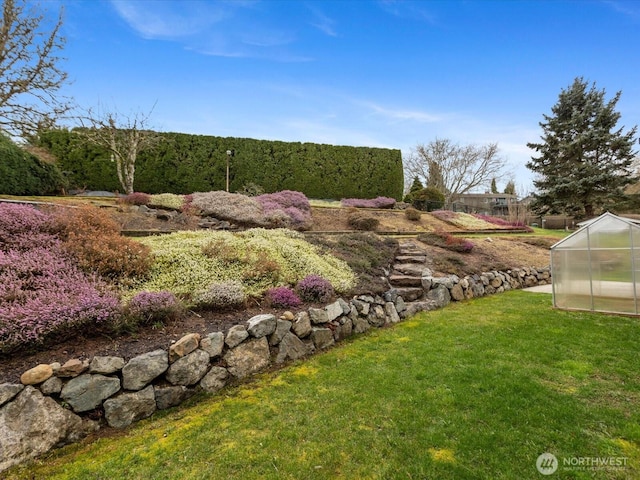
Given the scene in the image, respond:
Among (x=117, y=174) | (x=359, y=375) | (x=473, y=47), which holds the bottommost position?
(x=359, y=375)

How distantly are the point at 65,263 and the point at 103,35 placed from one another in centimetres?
752

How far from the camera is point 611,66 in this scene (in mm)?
8984

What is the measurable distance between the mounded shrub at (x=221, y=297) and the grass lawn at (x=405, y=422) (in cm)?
114

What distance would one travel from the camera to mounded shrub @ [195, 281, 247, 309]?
4.26 metres

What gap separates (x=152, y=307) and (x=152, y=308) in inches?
0.5

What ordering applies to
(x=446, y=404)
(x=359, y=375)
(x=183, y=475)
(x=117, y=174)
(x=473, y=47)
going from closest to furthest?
(x=183, y=475)
(x=446, y=404)
(x=359, y=375)
(x=473, y=47)
(x=117, y=174)

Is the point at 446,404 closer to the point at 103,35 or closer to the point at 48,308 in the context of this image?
the point at 48,308

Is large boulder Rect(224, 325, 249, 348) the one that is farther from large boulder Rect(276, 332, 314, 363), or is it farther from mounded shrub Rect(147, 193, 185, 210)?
mounded shrub Rect(147, 193, 185, 210)

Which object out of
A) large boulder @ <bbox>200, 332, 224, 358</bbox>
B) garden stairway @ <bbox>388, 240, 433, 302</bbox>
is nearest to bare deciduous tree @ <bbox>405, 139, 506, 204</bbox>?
garden stairway @ <bbox>388, 240, 433, 302</bbox>

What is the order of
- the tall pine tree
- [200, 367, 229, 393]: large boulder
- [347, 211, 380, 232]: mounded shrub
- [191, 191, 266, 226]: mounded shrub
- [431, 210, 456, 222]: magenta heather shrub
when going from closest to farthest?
[200, 367, 229, 393]: large boulder, [191, 191, 266, 226]: mounded shrub, [347, 211, 380, 232]: mounded shrub, [431, 210, 456, 222]: magenta heather shrub, the tall pine tree

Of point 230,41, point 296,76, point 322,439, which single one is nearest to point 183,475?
point 322,439

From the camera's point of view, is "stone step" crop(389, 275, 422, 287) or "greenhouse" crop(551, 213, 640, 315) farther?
"stone step" crop(389, 275, 422, 287)

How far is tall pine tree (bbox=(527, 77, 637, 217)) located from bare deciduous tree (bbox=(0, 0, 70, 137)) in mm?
26060

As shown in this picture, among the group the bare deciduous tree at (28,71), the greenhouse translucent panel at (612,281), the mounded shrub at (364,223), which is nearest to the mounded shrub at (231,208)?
the mounded shrub at (364,223)
